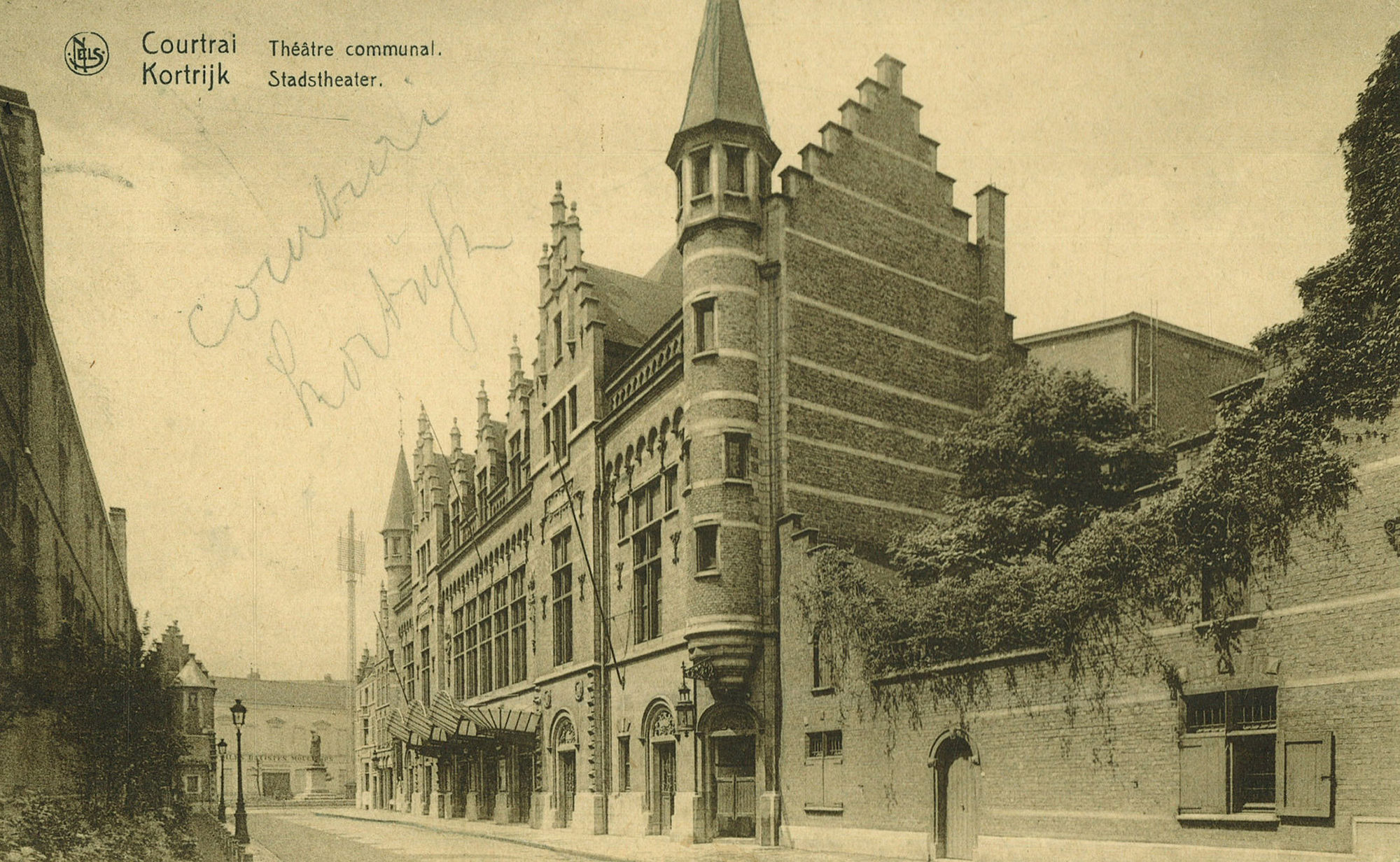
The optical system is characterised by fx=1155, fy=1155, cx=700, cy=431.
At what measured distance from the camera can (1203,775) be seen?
14.8 m

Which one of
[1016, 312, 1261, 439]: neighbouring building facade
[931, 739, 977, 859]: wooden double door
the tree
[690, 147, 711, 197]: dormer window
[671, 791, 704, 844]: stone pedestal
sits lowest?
[671, 791, 704, 844]: stone pedestal

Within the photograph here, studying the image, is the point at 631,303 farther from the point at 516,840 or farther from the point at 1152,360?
the point at 516,840

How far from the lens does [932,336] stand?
27797 mm

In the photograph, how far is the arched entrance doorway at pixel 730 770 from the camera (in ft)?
80.2

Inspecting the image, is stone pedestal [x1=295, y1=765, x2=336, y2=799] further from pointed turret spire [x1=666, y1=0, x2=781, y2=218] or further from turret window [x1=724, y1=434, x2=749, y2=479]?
pointed turret spire [x1=666, y1=0, x2=781, y2=218]

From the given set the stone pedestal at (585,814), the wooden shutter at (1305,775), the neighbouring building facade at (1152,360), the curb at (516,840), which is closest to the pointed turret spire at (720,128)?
the neighbouring building facade at (1152,360)

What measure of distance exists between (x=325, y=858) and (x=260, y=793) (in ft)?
249

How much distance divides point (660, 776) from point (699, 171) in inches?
549

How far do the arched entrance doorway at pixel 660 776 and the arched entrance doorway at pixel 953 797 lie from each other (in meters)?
8.48

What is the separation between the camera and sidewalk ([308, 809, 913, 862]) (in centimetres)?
2097

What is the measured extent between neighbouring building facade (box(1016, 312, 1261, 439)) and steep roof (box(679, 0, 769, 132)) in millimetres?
10173

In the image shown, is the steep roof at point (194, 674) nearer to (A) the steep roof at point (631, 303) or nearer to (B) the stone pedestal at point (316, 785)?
(B) the stone pedestal at point (316, 785)

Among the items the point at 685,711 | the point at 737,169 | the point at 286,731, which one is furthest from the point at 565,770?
the point at 286,731

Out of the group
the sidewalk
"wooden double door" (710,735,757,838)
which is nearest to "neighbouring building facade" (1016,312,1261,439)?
"wooden double door" (710,735,757,838)
